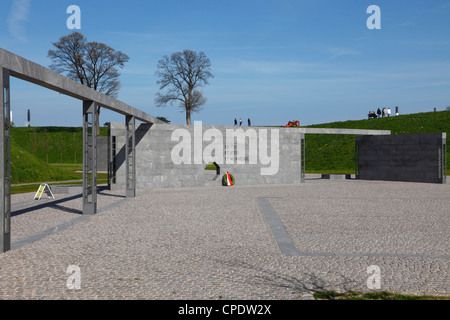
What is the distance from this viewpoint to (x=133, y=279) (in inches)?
214

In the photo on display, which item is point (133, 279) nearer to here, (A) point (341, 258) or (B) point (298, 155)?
(A) point (341, 258)

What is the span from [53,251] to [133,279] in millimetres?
2463

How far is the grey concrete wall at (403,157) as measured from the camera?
2367cm

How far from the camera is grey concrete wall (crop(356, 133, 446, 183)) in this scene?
23672 millimetres

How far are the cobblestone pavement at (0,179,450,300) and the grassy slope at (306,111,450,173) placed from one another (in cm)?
2823

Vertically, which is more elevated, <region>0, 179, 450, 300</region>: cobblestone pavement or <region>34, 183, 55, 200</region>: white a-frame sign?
<region>34, 183, 55, 200</region>: white a-frame sign

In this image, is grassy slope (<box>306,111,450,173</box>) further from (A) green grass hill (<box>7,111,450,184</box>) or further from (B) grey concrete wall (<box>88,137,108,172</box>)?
(B) grey concrete wall (<box>88,137,108,172</box>)

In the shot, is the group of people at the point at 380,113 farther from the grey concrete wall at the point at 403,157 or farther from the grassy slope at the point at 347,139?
the grey concrete wall at the point at 403,157

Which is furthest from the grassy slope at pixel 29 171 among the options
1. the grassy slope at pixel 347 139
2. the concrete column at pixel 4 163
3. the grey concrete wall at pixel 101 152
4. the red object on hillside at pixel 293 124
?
the red object on hillside at pixel 293 124

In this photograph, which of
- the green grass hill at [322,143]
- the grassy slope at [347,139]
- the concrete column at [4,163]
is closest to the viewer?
the concrete column at [4,163]

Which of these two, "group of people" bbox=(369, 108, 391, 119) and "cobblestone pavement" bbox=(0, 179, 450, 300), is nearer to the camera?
"cobblestone pavement" bbox=(0, 179, 450, 300)

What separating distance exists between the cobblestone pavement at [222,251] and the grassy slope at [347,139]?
1112 inches

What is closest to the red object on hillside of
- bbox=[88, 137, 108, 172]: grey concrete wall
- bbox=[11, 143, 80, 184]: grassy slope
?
bbox=[88, 137, 108, 172]: grey concrete wall

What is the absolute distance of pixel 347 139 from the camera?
47000mm
